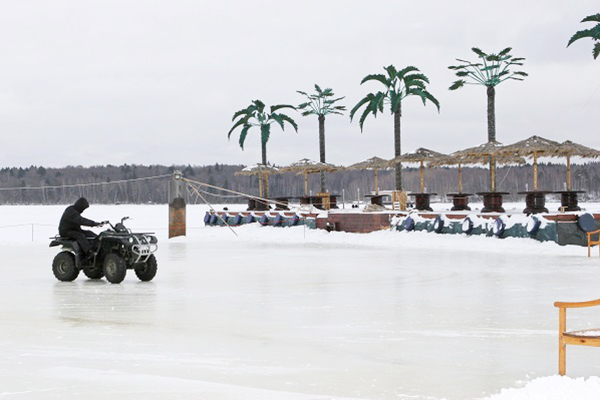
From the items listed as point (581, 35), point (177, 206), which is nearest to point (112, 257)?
point (177, 206)

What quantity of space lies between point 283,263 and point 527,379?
14391 millimetres

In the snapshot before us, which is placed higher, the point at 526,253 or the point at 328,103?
the point at 328,103

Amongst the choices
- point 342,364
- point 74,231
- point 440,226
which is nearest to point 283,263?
point 74,231

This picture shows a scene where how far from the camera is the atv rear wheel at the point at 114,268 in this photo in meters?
16.1

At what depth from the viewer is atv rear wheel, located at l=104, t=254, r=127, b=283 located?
634 inches

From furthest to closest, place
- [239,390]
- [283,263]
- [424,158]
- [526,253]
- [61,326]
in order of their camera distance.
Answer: [424,158] → [526,253] → [283,263] → [61,326] → [239,390]

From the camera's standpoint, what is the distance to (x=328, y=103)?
54.3 meters

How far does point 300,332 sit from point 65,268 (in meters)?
8.19

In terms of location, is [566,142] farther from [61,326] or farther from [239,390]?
[239,390]

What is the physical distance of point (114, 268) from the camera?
16.2 metres

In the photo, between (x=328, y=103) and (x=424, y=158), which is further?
(x=328, y=103)

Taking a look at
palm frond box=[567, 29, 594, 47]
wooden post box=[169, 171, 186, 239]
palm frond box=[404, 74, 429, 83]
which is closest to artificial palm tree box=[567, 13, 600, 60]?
palm frond box=[567, 29, 594, 47]

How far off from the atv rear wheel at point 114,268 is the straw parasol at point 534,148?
22.3 meters

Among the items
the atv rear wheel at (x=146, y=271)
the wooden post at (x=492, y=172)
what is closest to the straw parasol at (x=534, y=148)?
the wooden post at (x=492, y=172)
